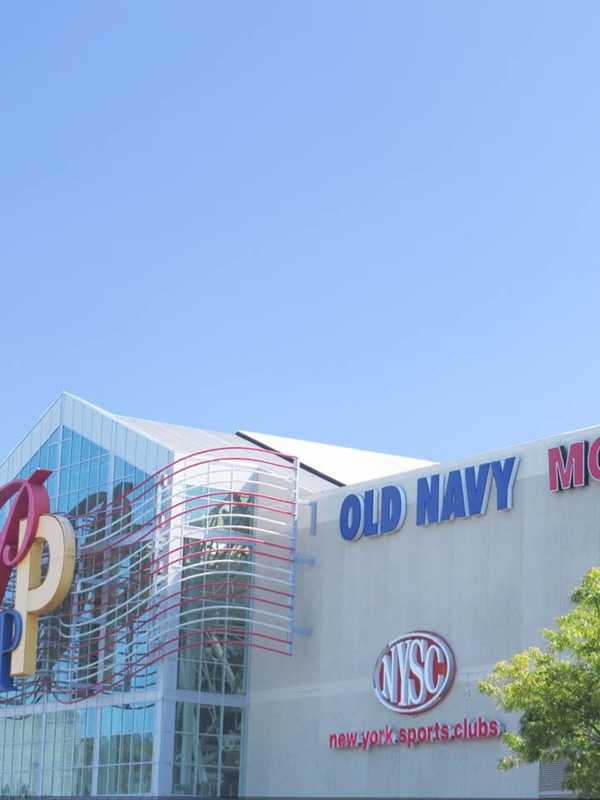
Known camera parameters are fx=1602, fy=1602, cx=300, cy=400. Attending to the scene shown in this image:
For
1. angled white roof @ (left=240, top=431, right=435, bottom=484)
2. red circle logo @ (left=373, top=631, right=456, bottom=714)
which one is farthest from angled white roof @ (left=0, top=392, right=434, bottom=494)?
red circle logo @ (left=373, top=631, right=456, bottom=714)

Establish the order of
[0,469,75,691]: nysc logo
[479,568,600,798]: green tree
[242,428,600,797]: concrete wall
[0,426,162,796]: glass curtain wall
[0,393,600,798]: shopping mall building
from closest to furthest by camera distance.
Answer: [479,568,600,798]: green tree → [242,428,600,797]: concrete wall → [0,393,600,798]: shopping mall building → [0,426,162,796]: glass curtain wall → [0,469,75,691]: nysc logo

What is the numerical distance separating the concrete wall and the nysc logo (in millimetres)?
8045

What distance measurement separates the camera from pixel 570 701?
1378 inches

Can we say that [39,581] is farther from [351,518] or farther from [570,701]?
[570,701]

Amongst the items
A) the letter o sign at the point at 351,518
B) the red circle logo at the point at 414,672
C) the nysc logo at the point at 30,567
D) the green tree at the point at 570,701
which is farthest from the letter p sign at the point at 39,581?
the green tree at the point at 570,701

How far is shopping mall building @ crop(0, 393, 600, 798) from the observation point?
46.2m

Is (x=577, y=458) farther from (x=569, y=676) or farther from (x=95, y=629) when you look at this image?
(x=95, y=629)

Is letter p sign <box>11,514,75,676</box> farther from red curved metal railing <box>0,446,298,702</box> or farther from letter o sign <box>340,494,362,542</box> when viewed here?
letter o sign <box>340,494,362,542</box>

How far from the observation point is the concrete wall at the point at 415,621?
44875 mm

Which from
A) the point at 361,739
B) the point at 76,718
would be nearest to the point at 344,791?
the point at 361,739

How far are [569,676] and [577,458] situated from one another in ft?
34.0

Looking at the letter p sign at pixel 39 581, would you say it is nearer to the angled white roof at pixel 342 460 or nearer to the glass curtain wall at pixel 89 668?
the glass curtain wall at pixel 89 668

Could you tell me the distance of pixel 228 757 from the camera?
55719 millimetres

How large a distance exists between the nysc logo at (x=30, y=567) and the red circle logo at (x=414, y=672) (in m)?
14.1
